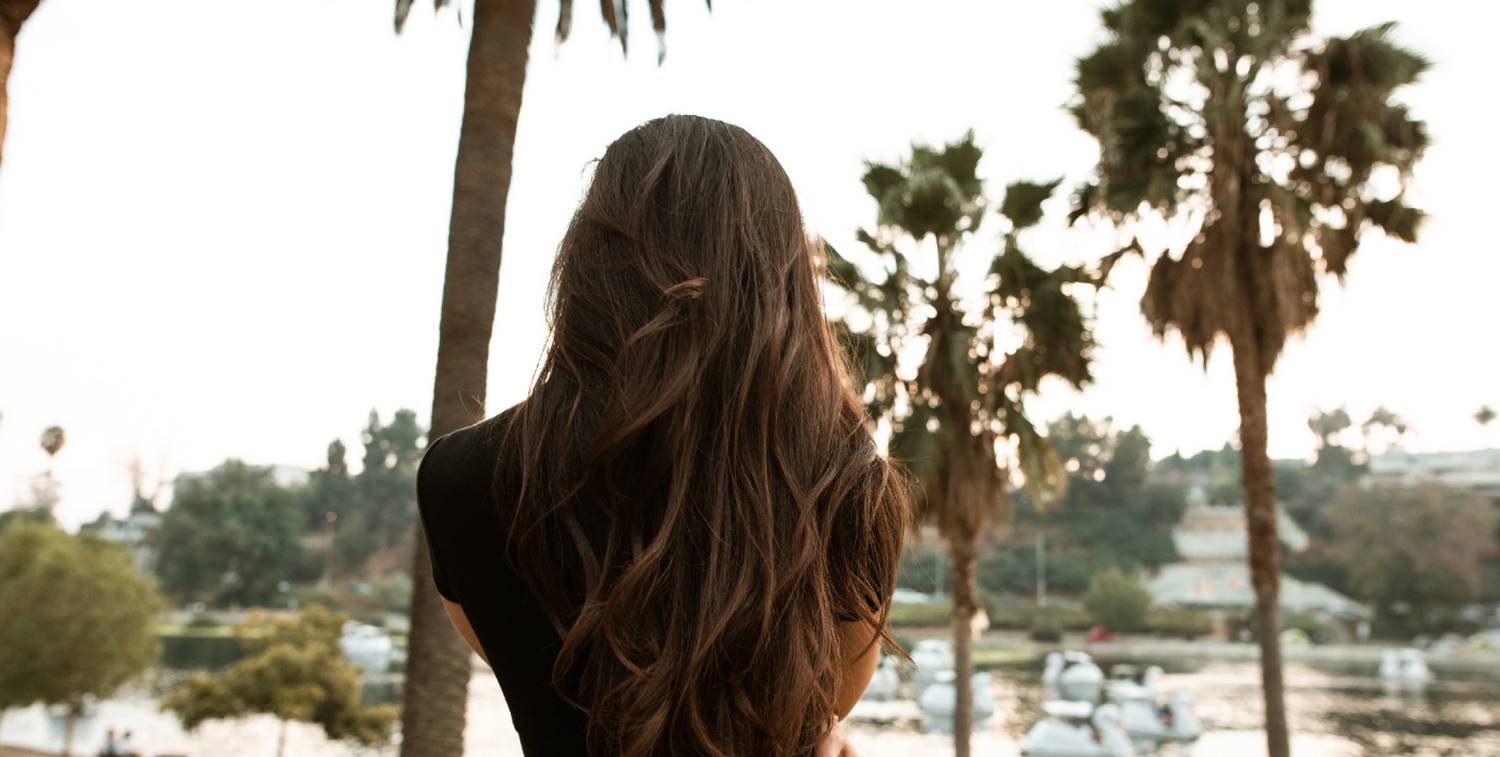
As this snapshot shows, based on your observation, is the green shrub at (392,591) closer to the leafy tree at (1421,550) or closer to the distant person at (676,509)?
the distant person at (676,509)

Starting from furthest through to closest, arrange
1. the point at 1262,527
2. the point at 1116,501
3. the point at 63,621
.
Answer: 1. the point at 1116,501
2. the point at 63,621
3. the point at 1262,527

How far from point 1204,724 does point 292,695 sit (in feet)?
108

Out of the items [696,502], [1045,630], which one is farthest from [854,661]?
[1045,630]

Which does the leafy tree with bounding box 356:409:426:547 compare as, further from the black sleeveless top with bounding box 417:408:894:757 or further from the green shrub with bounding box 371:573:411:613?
the black sleeveless top with bounding box 417:408:894:757

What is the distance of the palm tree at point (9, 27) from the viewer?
296 centimetres

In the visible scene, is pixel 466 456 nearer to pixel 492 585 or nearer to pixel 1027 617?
pixel 492 585

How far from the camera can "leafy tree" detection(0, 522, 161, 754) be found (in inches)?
937

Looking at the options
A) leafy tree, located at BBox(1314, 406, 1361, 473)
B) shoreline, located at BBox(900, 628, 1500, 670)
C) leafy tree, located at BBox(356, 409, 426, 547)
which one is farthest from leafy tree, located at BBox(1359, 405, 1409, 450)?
leafy tree, located at BBox(356, 409, 426, 547)

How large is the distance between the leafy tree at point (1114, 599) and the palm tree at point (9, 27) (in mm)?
Result: 57711

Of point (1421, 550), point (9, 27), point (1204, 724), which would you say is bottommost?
point (1204, 724)

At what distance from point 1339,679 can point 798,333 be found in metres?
57.4

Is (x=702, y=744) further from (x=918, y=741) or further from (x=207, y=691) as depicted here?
(x=918, y=741)

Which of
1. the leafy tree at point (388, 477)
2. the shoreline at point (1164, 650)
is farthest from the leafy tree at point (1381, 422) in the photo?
the leafy tree at point (388, 477)

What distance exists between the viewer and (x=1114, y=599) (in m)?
54.2
